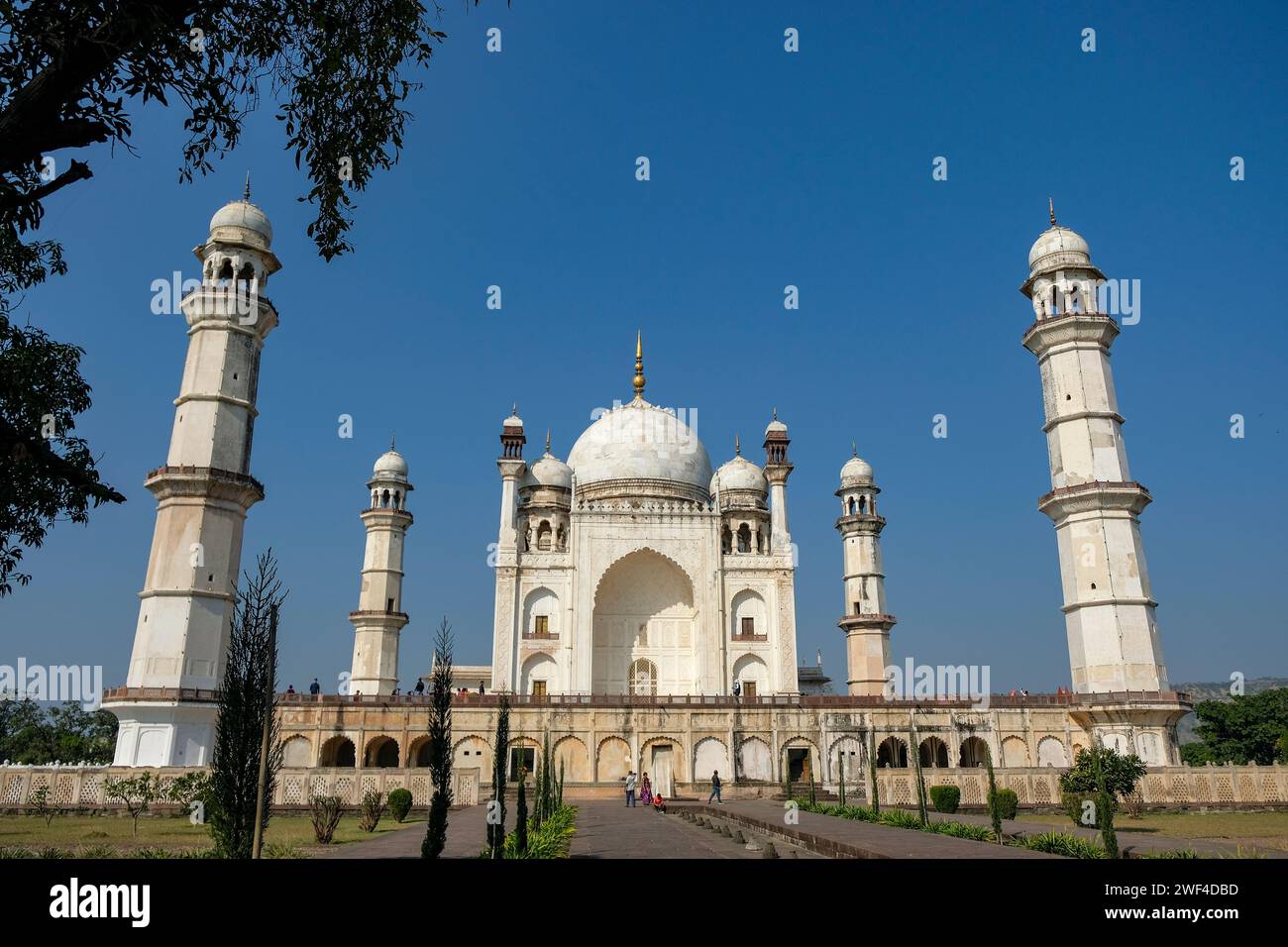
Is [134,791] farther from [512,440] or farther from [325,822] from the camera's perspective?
[512,440]

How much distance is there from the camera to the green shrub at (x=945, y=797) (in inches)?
804

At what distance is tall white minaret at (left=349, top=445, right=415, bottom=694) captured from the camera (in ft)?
118

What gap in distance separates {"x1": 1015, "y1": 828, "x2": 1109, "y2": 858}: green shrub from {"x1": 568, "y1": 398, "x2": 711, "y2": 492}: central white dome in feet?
91.1

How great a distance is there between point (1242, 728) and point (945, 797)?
29.2 m

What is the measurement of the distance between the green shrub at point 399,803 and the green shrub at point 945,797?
37.5 ft

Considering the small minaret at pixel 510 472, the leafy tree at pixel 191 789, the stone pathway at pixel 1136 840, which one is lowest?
the stone pathway at pixel 1136 840

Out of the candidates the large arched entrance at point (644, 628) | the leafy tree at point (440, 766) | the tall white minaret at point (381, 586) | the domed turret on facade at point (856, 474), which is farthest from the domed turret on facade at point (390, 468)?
the leafy tree at point (440, 766)

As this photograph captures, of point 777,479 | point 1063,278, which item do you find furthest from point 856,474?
point 1063,278

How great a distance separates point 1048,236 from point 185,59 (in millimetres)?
31937

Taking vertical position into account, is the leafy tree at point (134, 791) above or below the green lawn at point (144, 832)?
above

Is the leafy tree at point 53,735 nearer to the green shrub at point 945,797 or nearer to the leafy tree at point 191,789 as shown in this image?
the leafy tree at point 191,789

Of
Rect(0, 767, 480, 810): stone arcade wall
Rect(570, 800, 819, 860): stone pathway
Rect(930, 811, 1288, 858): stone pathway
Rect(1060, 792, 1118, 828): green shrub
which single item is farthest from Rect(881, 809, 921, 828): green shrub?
Rect(0, 767, 480, 810): stone arcade wall

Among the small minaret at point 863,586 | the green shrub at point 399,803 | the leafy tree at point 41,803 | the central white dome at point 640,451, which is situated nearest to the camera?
the green shrub at point 399,803
